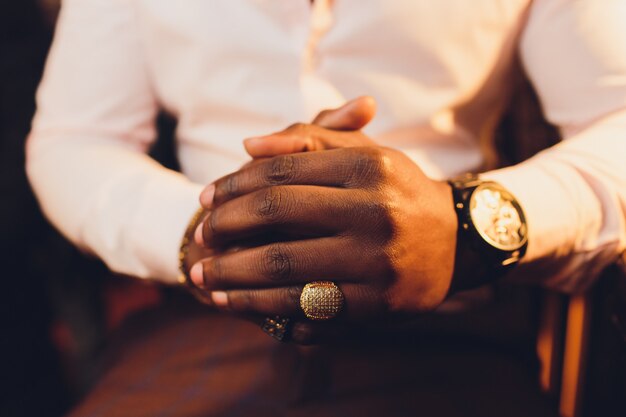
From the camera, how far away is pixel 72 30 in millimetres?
1035

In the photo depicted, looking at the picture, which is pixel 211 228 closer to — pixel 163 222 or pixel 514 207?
pixel 163 222

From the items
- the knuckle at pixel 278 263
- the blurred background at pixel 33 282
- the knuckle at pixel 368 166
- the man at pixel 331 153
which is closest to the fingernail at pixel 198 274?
the man at pixel 331 153

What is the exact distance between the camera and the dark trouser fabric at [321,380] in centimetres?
70

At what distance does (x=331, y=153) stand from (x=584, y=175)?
417mm

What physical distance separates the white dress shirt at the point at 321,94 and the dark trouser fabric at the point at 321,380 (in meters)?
0.17

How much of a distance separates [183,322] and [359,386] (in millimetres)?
432

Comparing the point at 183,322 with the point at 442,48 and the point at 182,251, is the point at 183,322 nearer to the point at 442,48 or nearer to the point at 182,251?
the point at 182,251

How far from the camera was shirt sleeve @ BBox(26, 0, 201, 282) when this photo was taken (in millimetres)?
851

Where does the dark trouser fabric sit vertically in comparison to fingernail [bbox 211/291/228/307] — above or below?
below

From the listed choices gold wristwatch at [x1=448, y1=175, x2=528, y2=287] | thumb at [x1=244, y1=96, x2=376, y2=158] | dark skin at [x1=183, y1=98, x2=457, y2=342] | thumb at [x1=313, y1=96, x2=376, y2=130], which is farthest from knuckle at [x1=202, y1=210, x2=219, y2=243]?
gold wristwatch at [x1=448, y1=175, x2=528, y2=287]

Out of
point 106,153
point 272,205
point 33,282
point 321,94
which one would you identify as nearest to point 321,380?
point 272,205

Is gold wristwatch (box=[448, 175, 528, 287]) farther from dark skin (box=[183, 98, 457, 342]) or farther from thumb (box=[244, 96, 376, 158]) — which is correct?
thumb (box=[244, 96, 376, 158])

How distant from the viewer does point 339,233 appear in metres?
0.58

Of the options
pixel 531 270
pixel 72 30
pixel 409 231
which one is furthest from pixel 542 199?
pixel 72 30
